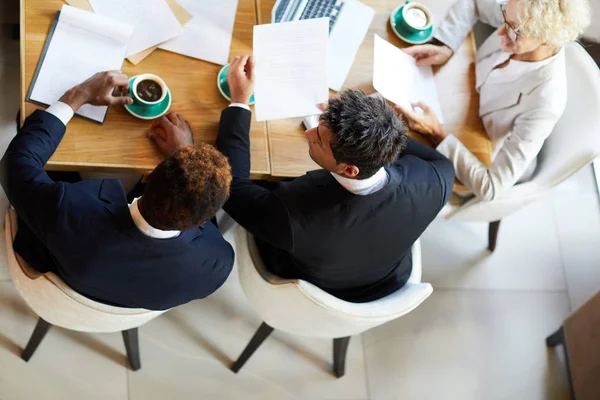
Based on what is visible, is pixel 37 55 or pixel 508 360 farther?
pixel 508 360

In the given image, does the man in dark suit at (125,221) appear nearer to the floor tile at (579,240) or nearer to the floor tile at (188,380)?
the floor tile at (188,380)

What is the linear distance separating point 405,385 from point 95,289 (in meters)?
1.38

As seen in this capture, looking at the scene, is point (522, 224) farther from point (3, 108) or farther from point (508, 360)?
point (3, 108)

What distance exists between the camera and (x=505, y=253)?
2.64 m

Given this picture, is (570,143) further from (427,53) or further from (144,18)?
(144,18)

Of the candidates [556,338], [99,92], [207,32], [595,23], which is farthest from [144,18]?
[556,338]

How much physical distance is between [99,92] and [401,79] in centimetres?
88

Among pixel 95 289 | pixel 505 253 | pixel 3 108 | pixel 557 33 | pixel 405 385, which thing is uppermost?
pixel 557 33

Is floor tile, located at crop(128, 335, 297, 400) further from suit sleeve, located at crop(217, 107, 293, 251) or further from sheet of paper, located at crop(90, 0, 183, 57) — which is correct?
sheet of paper, located at crop(90, 0, 183, 57)

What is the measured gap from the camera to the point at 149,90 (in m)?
1.66

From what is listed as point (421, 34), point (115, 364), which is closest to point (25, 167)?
point (115, 364)

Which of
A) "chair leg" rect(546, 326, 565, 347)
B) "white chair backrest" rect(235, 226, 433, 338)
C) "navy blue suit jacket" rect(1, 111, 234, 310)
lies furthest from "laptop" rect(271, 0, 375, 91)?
"chair leg" rect(546, 326, 565, 347)

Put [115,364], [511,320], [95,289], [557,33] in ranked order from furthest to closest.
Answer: [511,320]
[115,364]
[557,33]
[95,289]

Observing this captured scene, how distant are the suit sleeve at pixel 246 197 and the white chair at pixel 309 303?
13 centimetres
